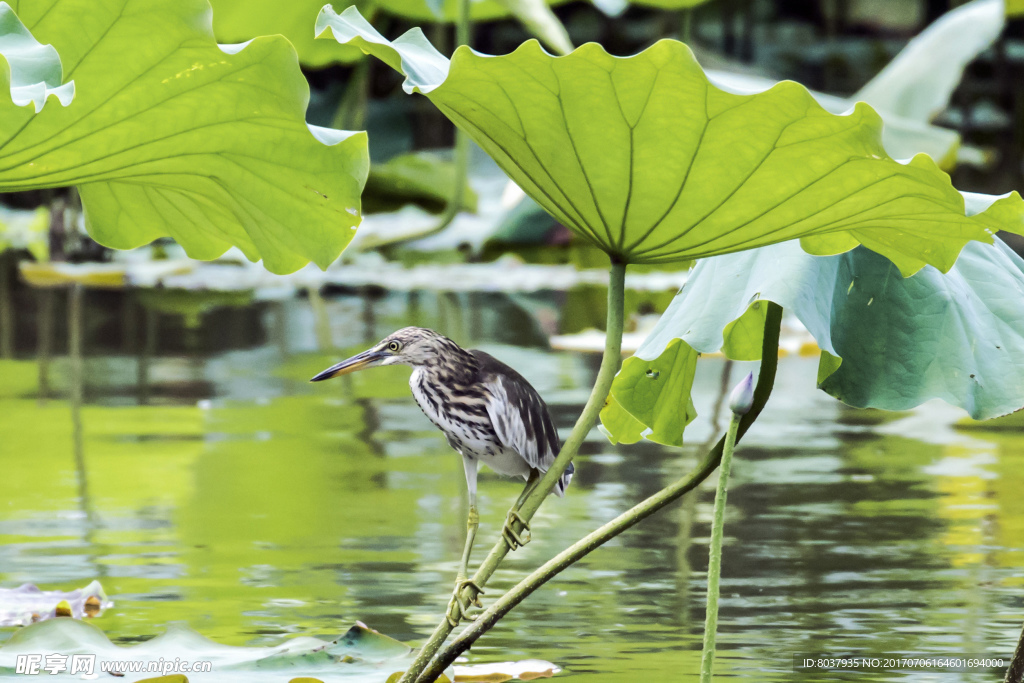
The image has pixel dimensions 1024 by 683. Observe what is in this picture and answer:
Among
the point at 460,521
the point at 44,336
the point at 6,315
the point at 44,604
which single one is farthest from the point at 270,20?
the point at 44,604

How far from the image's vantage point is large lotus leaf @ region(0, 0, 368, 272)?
1.36 m

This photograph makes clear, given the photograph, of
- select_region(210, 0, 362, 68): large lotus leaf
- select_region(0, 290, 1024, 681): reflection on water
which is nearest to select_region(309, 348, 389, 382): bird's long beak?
select_region(0, 290, 1024, 681): reflection on water

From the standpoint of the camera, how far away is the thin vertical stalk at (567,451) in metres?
1.32

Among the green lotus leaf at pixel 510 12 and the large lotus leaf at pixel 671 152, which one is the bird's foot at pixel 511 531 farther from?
the green lotus leaf at pixel 510 12

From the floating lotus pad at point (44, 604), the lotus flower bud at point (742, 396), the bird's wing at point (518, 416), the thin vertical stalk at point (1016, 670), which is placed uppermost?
the lotus flower bud at point (742, 396)

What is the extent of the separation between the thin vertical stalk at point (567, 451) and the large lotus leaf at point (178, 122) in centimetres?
30

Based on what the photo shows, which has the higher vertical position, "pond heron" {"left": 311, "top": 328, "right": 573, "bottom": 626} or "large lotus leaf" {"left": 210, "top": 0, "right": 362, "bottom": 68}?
"large lotus leaf" {"left": 210, "top": 0, "right": 362, "bottom": 68}

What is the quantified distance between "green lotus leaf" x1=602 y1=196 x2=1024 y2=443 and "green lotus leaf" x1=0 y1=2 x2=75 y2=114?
25.1 inches

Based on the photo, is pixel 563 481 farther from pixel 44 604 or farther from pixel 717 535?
pixel 44 604

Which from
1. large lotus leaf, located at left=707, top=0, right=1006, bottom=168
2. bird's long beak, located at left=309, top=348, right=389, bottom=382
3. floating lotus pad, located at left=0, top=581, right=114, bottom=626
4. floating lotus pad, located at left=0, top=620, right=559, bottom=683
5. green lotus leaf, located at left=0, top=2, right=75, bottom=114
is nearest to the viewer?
green lotus leaf, located at left=0, top=2, right=75, bottom=114

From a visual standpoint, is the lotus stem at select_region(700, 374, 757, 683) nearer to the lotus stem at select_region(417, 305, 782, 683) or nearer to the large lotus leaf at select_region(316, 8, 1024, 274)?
the lotus stem at select_region(417, 305, 782, 683)

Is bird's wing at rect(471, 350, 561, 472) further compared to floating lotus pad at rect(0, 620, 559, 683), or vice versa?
floating lotus pad at rect(0, 620, 559, 683)

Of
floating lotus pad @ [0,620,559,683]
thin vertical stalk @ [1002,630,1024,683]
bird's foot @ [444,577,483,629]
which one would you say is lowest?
floating lotus pad @ [0,620,559,683]

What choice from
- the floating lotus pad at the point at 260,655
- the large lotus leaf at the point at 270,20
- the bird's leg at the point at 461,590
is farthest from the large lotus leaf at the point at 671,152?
the large lotus leaf at the point at 270,20
